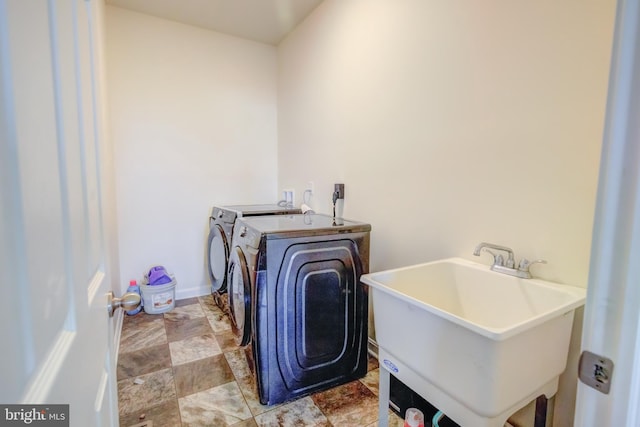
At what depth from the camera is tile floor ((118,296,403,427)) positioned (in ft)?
4.98

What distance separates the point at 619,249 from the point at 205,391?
195 cm

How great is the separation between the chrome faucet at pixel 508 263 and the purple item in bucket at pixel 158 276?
103 inches

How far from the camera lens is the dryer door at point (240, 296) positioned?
63.4 inches

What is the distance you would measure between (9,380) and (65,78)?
18.9 inches

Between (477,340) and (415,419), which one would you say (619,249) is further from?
(415,419)

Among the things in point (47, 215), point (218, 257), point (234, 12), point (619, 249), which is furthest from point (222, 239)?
point (619, 249)

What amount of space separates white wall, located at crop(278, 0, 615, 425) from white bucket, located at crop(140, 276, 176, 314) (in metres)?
1.68

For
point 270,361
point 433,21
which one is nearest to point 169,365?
point 270,361

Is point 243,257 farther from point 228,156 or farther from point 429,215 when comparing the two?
point 228,156

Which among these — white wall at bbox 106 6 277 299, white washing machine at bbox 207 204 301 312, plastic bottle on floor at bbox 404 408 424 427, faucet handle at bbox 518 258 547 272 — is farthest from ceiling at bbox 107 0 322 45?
plastic bottle on floor at bbox 404 408 424 427

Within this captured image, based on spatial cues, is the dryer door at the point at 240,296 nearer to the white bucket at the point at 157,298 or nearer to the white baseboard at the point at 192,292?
the white bucket at the point at 157,298

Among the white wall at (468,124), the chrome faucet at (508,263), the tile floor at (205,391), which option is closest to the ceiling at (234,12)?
the white wall at (468,124)

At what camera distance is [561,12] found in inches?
42.5

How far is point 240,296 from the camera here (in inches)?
68.1
